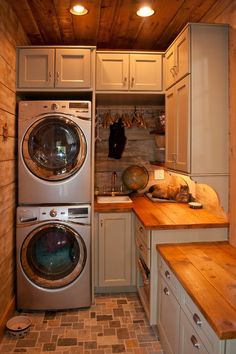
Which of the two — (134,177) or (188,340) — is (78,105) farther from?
(188,340)

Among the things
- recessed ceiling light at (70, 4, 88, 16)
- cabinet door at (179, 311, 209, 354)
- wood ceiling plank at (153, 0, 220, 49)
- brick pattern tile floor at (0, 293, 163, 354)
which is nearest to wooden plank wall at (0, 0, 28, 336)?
brick pattern tile floor at (0, 293, 163, 354)

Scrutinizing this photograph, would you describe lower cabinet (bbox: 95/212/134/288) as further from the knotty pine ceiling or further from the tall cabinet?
the knotty pine ceiling

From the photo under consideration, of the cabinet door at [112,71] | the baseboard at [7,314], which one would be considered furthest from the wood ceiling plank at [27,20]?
the baseboard at [7,314]

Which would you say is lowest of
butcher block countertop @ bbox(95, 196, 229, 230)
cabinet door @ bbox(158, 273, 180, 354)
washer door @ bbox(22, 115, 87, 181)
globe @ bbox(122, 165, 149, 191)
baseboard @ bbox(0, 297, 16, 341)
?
baseboard @ bbox(0, 297, 16, 341)

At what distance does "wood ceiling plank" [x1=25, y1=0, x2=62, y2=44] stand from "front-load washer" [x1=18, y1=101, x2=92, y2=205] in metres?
0.71

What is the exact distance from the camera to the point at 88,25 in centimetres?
280

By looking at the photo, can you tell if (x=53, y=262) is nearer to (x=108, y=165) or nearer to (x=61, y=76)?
(x=108, y=165)

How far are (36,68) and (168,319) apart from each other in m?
2.34

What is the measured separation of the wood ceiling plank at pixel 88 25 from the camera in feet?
7.98

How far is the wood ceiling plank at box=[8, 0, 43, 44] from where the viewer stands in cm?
241

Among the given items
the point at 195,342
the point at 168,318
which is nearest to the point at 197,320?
the point at 195,342

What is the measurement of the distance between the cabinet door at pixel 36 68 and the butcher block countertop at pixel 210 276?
179 cm

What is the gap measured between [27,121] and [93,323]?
1823mm

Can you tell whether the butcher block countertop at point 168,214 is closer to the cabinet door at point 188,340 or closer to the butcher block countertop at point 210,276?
the butcher block countertop at point 210,276
